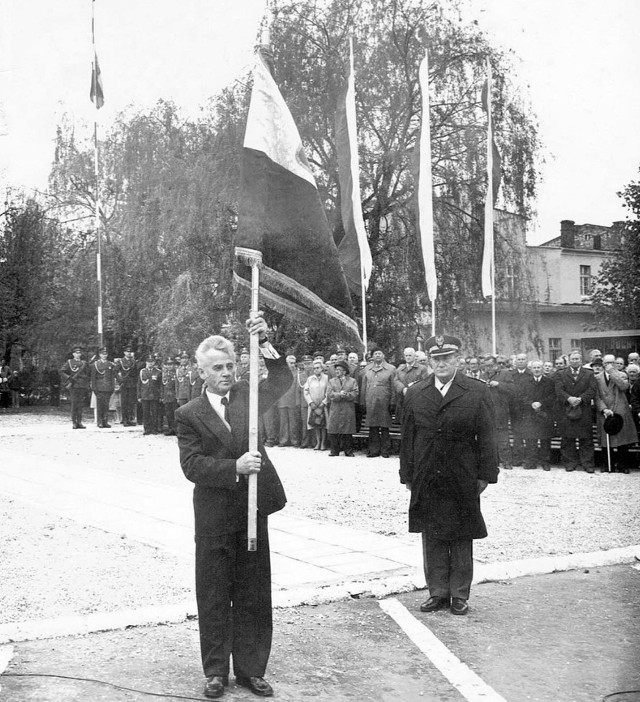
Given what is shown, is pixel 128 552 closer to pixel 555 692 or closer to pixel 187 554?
pixel 187 554

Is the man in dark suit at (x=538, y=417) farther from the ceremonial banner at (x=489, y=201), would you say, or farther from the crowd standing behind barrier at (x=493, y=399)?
the ceremonial banner at (x=489, y=201)

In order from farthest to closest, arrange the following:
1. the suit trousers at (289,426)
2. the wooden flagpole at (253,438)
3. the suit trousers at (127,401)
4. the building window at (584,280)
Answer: the building window at (584,280), the suit trousers at (127,401), the suit trousers at (289,426), the wooden flagpole at (253,438)

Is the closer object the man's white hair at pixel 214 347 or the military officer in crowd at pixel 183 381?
the man's white hair at pixel 214 347

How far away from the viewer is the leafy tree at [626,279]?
2550 cm

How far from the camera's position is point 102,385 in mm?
23969

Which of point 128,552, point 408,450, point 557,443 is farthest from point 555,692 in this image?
point 557,443

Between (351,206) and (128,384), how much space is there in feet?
29.7

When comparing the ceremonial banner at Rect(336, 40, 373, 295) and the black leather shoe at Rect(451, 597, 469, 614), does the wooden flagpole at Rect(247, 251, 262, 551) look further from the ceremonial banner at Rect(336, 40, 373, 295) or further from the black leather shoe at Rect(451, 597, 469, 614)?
the ceremonial banner at Rect(336, 40, 373, 295)

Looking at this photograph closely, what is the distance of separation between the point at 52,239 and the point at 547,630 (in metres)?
32.8

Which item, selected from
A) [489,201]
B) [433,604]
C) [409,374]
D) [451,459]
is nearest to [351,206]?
[489,201]

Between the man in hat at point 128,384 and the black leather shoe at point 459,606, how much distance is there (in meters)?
19.3

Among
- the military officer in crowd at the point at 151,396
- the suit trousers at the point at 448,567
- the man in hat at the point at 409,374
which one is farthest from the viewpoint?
the military officer in crowd at the point at 151,396

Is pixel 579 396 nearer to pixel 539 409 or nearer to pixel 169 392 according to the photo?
pixel 539 409

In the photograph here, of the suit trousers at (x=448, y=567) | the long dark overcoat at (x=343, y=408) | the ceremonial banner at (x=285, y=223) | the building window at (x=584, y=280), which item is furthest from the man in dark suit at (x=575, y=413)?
the building window at (x=584, y=280)
